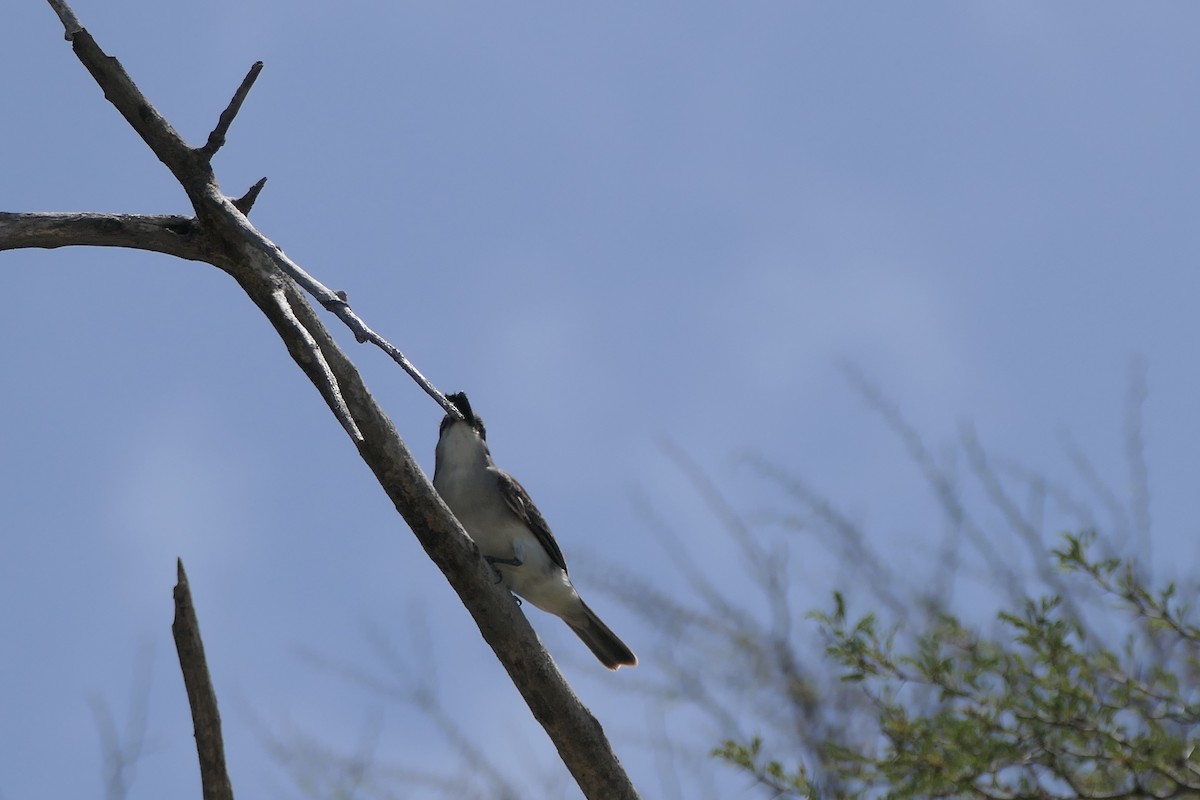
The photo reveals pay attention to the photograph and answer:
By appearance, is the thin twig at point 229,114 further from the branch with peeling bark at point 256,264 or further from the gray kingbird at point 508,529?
the gray kingbird at point 508,529

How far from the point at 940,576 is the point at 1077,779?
139 centimetres

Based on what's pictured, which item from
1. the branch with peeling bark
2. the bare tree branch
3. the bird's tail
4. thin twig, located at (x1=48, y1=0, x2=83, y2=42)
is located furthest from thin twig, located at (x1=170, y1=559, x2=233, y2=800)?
the bird's tail

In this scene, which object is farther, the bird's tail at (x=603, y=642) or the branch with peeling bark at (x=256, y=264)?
the bird's tail at (x=603, y=642)

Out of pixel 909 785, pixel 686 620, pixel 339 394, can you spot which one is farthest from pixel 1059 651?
pixel 339 394

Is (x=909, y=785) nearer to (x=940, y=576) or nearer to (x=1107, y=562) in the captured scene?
(x=1107, y=562)

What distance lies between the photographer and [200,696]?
15.5ft

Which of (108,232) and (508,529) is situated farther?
(508,529)

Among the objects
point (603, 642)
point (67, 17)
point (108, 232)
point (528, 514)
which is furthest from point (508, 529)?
point (67, 17)

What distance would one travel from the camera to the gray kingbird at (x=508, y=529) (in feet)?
23.5

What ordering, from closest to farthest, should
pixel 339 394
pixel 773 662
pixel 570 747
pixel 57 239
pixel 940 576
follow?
pixel 339 394, pixel 57 239, pixel 570 747, pixel 940 576, pixel 773 662

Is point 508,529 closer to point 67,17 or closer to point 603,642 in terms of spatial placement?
point 603,642

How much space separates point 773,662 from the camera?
265 inches

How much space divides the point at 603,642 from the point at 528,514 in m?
0.83

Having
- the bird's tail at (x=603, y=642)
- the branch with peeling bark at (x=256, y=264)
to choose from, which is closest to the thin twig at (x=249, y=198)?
the branch with peeling bark at (x=256, y=264)
